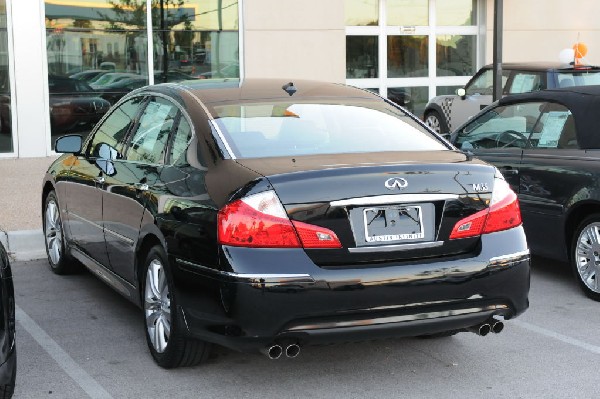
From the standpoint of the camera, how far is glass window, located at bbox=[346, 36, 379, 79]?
19391 mm

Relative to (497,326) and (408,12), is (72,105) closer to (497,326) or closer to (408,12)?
(408,12)

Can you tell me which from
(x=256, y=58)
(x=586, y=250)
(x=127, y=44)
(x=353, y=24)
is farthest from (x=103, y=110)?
(x=586, y=250)

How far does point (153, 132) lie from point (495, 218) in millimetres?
2270

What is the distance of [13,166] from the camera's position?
48.3ft

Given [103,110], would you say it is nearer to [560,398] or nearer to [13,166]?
[13,166]

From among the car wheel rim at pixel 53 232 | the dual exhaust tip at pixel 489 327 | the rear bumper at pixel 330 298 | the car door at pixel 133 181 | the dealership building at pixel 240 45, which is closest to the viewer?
the rear bumper at pixel 330 298

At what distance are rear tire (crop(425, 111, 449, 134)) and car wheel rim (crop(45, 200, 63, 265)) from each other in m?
10.1

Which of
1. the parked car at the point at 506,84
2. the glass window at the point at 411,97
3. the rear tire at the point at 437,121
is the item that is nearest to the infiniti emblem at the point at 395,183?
the parked car at the point at 506,84

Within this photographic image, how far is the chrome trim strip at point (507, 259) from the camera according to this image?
16.7 feet

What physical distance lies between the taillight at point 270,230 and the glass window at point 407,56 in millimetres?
15327

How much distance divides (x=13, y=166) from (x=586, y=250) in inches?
385

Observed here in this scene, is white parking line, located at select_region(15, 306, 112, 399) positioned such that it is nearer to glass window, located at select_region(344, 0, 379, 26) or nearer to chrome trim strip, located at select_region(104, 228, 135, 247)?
chrome trim strip, located at select_region(104, 228, 135, 247)

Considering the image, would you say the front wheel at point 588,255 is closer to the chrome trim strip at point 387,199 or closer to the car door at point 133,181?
the chrome trim strip at point 387,199

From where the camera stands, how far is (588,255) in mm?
7371
